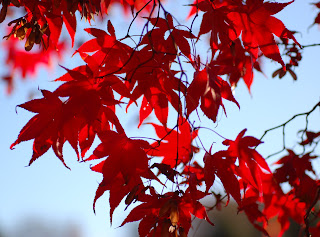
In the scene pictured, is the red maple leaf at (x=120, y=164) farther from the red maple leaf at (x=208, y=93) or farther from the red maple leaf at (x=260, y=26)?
the red maple leaf at (x=260, y=26)

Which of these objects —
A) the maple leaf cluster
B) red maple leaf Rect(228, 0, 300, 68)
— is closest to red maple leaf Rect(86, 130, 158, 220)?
the maple leaf cluster

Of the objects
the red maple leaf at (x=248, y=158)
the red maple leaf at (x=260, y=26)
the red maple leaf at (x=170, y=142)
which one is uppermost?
the red maple leaf at (x=260, y=26)

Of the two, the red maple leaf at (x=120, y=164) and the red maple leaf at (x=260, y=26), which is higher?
the red maple leaf at (x=260, y=26)

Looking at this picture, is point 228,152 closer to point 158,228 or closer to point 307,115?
point 158,228

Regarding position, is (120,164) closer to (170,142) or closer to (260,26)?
(170,142)

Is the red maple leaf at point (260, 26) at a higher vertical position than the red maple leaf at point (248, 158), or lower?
higher

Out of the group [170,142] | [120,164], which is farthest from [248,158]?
[120,164]

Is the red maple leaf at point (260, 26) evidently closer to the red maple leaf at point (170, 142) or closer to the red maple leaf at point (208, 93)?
the red maple leaf at point (208, 93)

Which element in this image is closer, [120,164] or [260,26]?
[120,164]

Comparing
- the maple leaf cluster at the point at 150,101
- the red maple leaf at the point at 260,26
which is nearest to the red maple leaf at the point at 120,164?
the maple leaf cluster at the point at 150,101

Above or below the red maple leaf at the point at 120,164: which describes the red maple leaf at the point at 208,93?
above

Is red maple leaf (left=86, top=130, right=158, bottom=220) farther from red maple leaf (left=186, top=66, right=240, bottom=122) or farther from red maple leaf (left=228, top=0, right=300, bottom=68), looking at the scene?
red maple leaf (left=228, top=0, right=300, bottom=68)

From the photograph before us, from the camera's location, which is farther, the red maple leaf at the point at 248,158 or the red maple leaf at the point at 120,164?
the red maple leaf at the point at 248,158

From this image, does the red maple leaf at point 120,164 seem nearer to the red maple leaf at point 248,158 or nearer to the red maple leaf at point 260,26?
the red maple leaf at point 248,158
